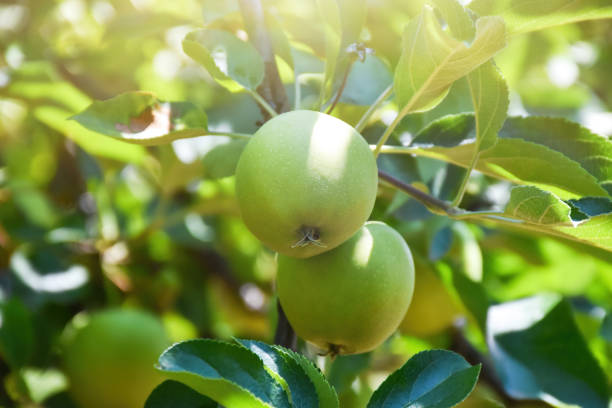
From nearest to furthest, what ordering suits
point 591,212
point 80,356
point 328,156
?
1. point 328,156
2. point 591,212
3. point 80,356

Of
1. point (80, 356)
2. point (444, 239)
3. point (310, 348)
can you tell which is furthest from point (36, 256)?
point (444, 239)

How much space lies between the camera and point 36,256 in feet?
4.98

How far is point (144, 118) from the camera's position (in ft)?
2.51

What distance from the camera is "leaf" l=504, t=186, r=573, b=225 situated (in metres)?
0.67

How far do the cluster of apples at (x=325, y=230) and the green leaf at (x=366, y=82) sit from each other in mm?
236

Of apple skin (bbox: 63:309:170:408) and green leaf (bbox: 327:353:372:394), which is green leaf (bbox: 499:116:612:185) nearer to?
green leaf (bbox: 327:353:372:394)

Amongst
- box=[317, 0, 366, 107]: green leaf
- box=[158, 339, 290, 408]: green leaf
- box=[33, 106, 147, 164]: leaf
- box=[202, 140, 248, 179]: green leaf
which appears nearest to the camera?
box=[158, 339, 290, 408]: green leaf

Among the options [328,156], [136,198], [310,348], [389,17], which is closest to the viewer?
[328,156]

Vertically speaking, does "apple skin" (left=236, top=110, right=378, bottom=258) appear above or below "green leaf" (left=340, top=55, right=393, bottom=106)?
above

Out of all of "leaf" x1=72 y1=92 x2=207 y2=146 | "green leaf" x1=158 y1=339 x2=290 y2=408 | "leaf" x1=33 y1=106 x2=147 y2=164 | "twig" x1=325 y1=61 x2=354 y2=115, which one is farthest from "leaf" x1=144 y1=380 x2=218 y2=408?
"leaf" x1=33 y1=106 x2=147 y2=164

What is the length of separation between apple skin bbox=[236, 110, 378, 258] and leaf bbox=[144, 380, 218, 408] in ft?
0.67

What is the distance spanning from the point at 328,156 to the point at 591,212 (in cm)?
33

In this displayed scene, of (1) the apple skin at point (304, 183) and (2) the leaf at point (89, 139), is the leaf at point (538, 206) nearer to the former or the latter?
(1) the apple skin at point (304, 183)

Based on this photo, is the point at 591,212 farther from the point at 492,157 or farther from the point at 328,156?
the point at 328,156
